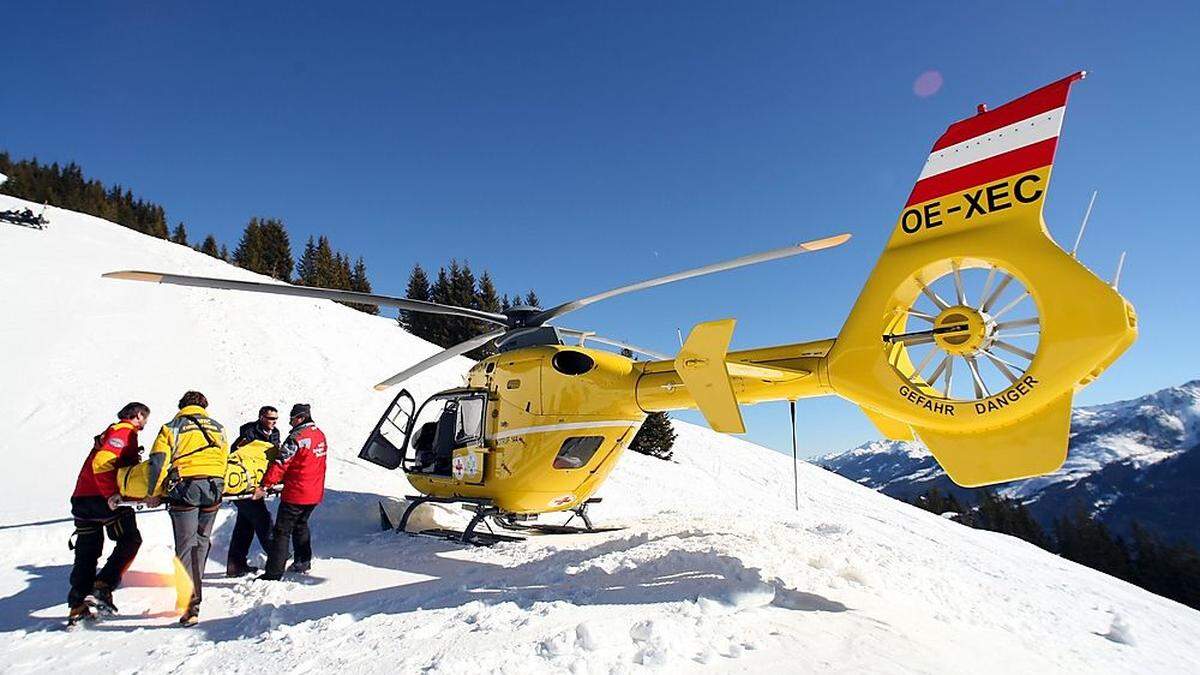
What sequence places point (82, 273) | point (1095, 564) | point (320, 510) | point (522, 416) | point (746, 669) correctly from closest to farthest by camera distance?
point (746, 669)
point (522, 416)
point (320, 510)
point (82, 273)
point (1095, 564)

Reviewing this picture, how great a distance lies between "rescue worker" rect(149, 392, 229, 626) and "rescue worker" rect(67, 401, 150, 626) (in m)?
0.42

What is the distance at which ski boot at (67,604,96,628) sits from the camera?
17.5 feet

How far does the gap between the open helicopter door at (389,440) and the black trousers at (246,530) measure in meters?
2.70

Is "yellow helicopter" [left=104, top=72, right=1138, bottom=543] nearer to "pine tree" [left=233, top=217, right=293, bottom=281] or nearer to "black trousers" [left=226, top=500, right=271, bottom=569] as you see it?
"black trousers" [left=226, top=500, right=271, bottom=569]

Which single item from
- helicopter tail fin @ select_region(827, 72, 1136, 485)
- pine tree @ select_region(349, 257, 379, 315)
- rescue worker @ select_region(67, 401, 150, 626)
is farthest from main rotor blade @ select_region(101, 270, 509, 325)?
pine tree @ select_region(349, 257, 379, 315)

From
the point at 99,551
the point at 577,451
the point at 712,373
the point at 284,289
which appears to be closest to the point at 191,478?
the point at 99,551

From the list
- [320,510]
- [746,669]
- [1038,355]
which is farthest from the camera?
[320,510]

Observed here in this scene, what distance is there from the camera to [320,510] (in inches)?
382

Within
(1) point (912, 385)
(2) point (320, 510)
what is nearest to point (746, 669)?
(1) point (912, 385)

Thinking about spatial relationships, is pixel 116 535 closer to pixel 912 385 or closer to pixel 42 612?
pixel 42 612

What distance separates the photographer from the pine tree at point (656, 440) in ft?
86.9

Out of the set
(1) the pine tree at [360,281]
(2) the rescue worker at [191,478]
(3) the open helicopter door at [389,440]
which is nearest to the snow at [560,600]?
(2) the rescue worker at [191,478]

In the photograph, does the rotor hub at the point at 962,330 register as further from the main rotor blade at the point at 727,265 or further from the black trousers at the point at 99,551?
the black trousers at the point at 99,551

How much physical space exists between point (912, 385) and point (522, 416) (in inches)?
209
